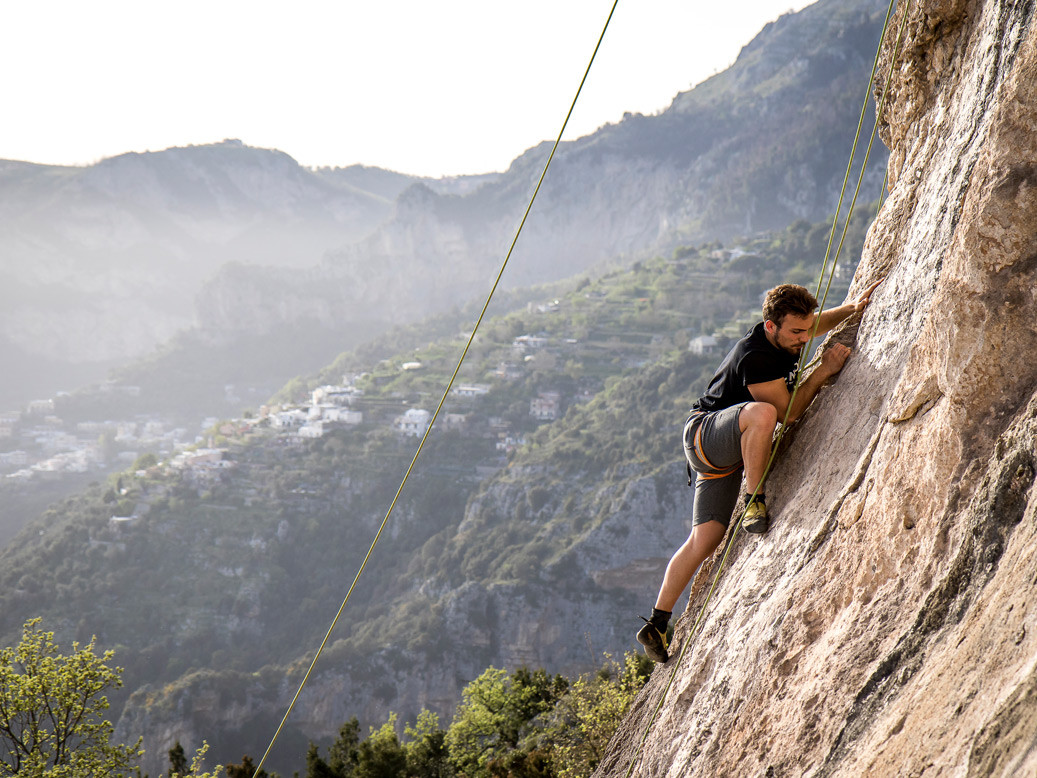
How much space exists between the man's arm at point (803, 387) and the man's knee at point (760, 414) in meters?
0.14

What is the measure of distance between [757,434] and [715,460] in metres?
0.37

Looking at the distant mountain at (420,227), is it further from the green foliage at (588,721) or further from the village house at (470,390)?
the green foliage at (588,721)

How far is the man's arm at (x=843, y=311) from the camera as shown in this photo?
425 centimetres

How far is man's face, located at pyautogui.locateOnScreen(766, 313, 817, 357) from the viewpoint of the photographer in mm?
3951

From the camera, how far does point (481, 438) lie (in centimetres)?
8562

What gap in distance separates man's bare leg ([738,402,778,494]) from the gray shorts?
0.05m

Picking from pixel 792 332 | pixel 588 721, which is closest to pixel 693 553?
pixel 792 332

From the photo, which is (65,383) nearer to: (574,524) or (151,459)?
(151,459)

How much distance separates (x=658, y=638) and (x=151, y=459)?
311 ft

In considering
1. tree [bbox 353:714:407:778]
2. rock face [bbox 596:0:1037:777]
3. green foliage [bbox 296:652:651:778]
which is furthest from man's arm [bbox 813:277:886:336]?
tree [bbox 353:714:407:778]

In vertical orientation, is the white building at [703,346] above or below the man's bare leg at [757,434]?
below

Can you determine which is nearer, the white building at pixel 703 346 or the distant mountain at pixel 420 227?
the white building at pixel 703 346

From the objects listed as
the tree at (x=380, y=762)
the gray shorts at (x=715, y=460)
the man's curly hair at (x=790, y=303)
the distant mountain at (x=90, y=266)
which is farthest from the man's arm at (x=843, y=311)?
the distant mountain at (x=90, y=266)

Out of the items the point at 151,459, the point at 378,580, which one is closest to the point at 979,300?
the point at 378,580
